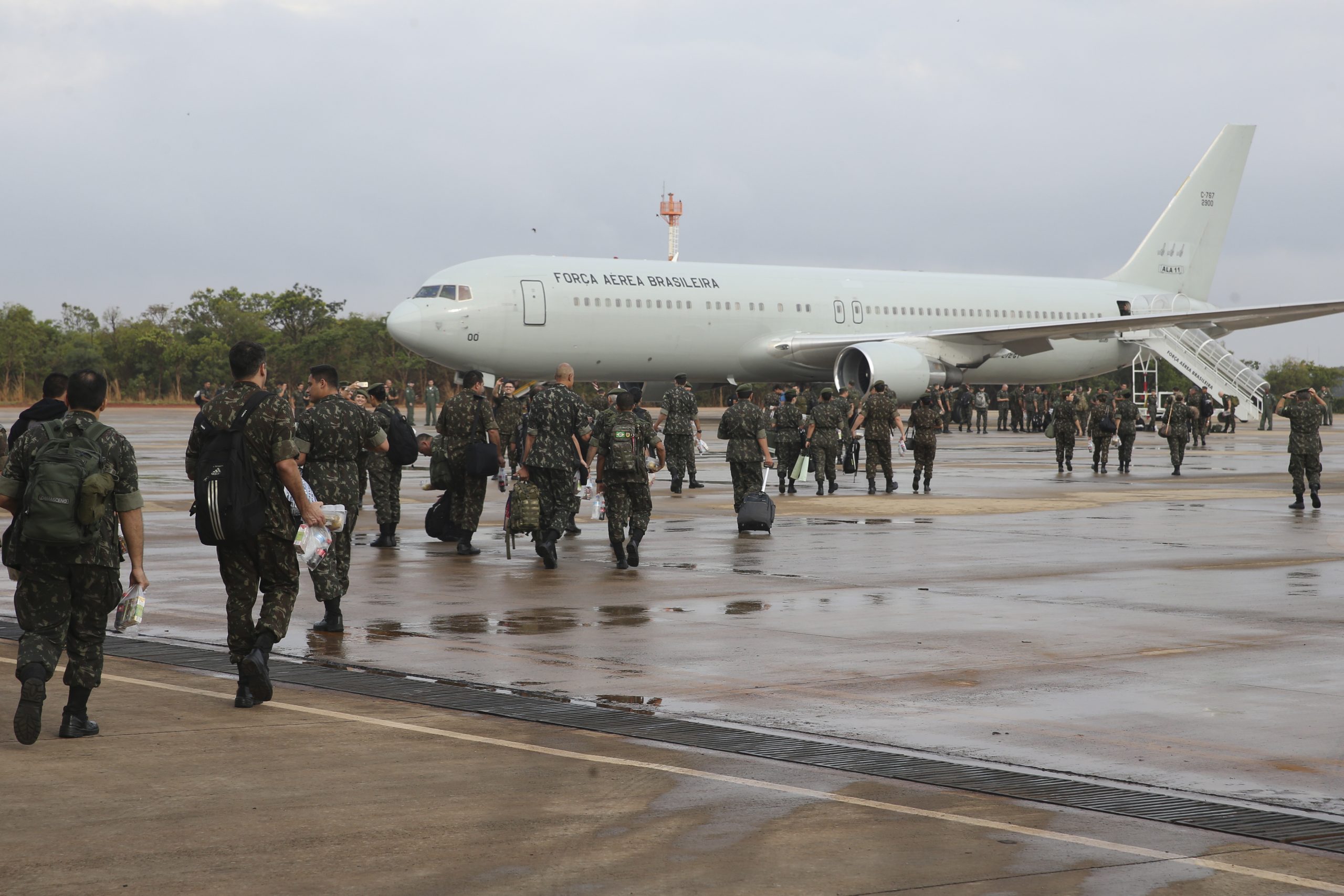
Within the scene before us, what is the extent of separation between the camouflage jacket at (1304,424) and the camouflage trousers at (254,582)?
14.1m

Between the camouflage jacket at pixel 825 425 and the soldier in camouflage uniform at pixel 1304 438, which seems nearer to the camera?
the soldier in camouflage uniform at pixel 1304 438

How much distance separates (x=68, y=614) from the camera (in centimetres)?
734

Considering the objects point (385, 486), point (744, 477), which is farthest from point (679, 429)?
point (385, 486)

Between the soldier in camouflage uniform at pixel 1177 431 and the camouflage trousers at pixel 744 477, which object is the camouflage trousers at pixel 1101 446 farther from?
the camouflage trousers at pixel 744 477

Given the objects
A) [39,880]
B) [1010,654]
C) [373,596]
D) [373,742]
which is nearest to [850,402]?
[373,596]

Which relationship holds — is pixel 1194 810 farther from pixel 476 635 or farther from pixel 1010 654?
pixel 476 635

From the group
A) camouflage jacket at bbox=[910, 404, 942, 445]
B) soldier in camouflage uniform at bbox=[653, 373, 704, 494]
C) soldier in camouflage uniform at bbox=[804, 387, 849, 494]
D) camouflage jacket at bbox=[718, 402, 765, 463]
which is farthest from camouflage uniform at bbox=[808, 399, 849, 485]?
camouflage jacket at bbox=[718, 402, 765, 463]

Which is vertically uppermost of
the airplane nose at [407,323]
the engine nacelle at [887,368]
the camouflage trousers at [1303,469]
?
the airplane nose at [407,323]

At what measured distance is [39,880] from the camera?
4977 mm

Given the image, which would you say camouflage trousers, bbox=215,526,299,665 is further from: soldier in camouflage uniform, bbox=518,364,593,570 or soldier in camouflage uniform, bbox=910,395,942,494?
soldier in camouflage uniform, bbox=910,395,942,494

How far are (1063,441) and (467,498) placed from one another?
15.6m

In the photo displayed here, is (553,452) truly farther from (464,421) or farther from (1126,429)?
(1126,429)

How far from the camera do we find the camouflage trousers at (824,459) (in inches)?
923

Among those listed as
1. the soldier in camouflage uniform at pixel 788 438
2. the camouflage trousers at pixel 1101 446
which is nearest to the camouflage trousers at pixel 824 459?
the soldier in camouflage uniform at pixel 788 438
